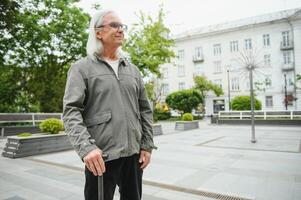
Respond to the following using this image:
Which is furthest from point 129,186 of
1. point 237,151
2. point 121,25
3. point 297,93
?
point 297,93

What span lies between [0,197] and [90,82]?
10.9ft

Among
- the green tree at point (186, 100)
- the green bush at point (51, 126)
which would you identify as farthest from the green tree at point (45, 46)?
the green tree at point (186, 100)

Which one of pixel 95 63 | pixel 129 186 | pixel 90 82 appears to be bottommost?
pixel 129 186

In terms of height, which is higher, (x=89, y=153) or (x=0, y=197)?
(x=89, y=153)

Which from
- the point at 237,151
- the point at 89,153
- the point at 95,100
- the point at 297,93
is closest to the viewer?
the point at 89,153

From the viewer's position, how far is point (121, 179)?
6.75 ft

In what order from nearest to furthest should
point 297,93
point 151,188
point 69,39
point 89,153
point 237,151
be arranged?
→ point 89,153, point 151,188, point 237,151, point 69,39, point 297,93

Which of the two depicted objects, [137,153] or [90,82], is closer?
[90,82]

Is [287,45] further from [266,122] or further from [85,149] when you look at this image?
[85,149]

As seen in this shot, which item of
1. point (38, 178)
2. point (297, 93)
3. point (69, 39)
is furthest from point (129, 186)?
point (297, 93)

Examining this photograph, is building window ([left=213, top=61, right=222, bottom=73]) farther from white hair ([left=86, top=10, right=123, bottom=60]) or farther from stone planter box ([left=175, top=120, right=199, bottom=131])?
white hair ([left=86, top=10, right=123, bottom=60])

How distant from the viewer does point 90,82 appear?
1.86 metres

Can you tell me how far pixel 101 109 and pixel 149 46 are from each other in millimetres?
13667

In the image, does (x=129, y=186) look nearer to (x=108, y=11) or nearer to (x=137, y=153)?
(x=137, y=153)
